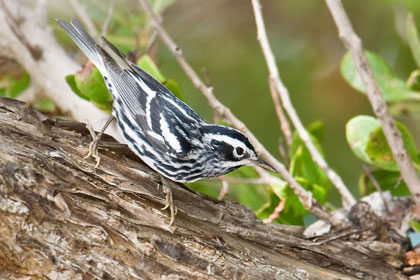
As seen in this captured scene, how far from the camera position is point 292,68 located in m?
5.11

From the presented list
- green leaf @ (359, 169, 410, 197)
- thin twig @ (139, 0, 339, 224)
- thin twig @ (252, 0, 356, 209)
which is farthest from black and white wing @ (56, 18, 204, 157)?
green leaf @ (359, 169, 410, 197)

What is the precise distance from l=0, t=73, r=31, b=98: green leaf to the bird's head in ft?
3.87

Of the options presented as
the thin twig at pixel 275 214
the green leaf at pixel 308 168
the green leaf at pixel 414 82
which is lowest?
the thin twig at pixel 275 214

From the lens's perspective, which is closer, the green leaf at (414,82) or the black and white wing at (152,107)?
the black and white wing at (152,107)

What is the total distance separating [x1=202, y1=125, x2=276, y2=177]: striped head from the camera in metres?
2.95

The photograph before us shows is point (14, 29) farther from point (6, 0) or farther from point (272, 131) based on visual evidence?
point (272, 131)

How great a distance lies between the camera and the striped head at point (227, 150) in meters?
2.95

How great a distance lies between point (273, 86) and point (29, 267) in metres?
1.55

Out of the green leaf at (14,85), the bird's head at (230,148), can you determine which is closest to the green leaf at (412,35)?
the bird's head at (230,148)

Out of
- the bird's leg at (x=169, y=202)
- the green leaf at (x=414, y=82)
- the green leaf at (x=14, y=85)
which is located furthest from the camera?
the green leaf at (x=14, y=85)

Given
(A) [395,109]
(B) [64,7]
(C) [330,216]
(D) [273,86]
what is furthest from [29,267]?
(B) [64,7]

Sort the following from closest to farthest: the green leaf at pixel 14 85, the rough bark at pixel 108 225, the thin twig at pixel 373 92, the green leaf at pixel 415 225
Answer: the rough bark at pixel 108 225
the thin twig at pixel 373 92
the green leaf at pixel 415 225
the green leaf at pixel 14 85

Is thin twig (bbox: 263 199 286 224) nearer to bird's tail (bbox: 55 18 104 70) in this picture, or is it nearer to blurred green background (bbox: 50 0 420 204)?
bird's tail (bbox: 55 18 104 70)

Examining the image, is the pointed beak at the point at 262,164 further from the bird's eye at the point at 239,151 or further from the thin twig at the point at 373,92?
A: the thin twig at the point at 373,92
